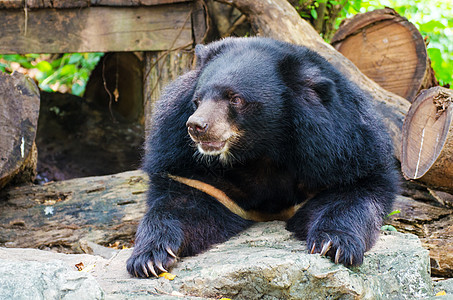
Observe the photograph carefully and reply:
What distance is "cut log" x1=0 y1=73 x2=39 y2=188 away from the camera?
4719 millimetres

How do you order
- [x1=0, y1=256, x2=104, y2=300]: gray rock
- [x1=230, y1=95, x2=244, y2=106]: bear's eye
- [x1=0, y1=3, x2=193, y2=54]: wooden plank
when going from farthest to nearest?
[x1=0, y1=3, x2=193, y2=54]: wooden plank, [x1=230, y1=95, x2=244, y2=106]: bear's eye, [x1=0, y1=256, x2=104, y2=300]: gray rock

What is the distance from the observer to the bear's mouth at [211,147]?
3250 millimetres

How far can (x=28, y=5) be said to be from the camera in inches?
219

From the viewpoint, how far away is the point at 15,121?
4.80 m

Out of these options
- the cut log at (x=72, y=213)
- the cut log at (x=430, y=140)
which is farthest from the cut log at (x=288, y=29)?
the cut log at (x=72, y=213)

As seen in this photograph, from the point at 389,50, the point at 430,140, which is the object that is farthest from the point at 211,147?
the point at 389,50

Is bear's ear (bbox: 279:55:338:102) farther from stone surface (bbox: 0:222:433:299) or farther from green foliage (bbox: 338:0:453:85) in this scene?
green foliage (bbox: 338:0:453:85)

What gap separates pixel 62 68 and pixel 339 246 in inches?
290

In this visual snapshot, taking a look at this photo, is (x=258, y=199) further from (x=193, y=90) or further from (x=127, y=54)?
(x=127, y=54)

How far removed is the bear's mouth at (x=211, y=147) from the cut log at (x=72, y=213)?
1.90m

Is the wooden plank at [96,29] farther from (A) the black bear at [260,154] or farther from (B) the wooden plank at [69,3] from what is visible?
(A) the black bear at [260,154]

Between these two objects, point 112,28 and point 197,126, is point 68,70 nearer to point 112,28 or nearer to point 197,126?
point 112,28

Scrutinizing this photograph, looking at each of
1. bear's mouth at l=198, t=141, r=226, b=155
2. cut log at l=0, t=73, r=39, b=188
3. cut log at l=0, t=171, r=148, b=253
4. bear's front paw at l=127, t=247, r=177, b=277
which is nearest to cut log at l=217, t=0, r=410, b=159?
cut log at l=0, t=171, r=148, b=253

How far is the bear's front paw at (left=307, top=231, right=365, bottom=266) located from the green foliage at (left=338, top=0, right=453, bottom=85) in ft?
15.1
